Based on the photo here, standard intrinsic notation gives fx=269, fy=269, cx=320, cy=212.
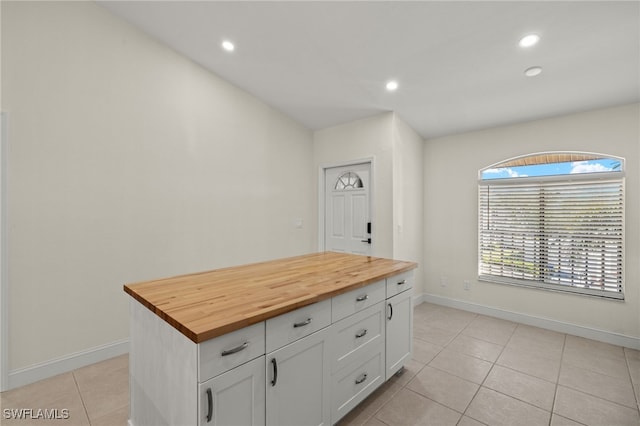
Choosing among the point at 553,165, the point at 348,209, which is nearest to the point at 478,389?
the point at 348,209

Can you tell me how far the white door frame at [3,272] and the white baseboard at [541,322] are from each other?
4.25 m

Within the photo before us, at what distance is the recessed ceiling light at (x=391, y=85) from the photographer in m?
2.87

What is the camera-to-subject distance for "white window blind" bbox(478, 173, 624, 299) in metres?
2.86

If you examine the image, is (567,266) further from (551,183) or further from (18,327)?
(18,327)

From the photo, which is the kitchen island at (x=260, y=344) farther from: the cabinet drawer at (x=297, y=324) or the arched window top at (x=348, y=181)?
the arched window top at (x=348, y=181)

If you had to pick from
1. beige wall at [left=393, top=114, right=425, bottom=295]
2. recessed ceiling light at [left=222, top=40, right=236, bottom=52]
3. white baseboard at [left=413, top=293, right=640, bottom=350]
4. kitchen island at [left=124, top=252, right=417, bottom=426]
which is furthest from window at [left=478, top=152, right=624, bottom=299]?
recessed ceiling light at [left=222, top=40, right=236, bottom=52]

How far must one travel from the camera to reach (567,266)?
3098 mm

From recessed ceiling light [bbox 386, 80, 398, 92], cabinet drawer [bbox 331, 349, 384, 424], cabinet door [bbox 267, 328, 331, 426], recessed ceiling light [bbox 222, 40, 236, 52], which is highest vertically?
recessed ceiling light [bbox 222, 40, 236, 52]

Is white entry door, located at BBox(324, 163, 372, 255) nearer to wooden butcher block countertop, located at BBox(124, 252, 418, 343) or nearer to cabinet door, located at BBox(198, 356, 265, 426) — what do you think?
wooden butcher block countertop, located at BBox(124, 252, 418, 343)

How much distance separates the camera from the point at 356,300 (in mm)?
1707

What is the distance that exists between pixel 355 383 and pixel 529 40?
2792 millimetres

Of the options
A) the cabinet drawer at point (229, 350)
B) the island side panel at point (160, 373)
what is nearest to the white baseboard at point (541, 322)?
the cabinet drawer at point (229, 350)

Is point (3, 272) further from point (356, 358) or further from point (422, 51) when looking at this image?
point (422, 51)

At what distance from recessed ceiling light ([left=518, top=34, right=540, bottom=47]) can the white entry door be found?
1.99m
